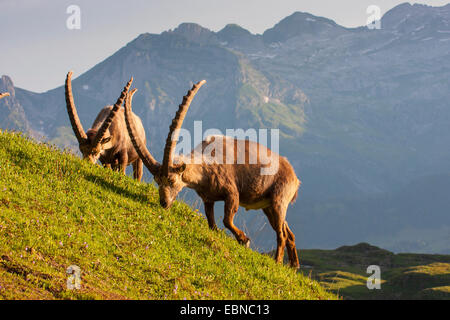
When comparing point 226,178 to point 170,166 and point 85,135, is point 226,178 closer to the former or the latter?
point 170,166

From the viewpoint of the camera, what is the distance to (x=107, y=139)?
1738cm

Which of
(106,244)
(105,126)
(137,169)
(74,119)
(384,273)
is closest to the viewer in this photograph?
(106,244)

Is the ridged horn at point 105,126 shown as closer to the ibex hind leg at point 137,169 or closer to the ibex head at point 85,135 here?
the ibex head at point 85,135

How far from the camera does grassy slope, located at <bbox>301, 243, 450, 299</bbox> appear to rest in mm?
43406

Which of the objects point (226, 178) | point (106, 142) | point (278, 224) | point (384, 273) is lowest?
point (384, 273)

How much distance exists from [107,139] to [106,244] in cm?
736

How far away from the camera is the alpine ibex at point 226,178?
42.5 feet

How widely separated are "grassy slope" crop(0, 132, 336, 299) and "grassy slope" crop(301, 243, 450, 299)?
2504 cm

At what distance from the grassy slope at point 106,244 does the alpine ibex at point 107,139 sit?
1.94 meters

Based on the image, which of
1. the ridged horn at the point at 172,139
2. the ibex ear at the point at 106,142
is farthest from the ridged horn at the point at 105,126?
the ridged horn at the point at 172,139

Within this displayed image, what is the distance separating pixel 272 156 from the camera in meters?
15.0

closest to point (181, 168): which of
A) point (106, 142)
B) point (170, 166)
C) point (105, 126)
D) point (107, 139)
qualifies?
point (170, 166)

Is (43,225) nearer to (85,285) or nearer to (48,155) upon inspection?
(85,285)
